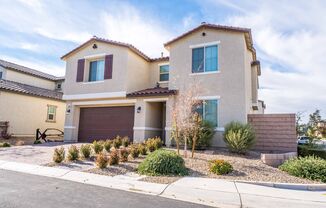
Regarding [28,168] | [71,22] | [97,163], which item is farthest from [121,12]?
[28,168]

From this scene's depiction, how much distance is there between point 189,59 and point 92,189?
36.4 feet

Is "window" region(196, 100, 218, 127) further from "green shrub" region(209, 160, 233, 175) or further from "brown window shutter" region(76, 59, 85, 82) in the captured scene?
"brown window shutter" region(76, 59, 85, 82)

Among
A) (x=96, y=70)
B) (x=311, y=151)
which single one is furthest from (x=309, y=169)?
(x=96, y=70)

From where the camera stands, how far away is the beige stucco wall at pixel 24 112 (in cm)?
1966

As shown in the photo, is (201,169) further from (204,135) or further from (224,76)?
(224,76)

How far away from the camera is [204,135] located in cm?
1344

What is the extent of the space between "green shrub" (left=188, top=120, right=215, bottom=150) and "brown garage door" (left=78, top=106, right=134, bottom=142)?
5.57 m

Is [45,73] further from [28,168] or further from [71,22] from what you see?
[28,168]

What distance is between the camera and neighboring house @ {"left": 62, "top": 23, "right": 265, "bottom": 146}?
47.4 feet

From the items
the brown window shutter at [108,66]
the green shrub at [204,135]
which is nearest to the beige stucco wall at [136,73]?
the brown window shutter at [108,66]

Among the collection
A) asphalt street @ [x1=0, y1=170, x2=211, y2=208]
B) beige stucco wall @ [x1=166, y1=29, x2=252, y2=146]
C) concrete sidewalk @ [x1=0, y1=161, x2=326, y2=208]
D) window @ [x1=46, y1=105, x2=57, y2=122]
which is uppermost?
beige stucco wall @ [x1=166, y1=29, x2=252, y2=146]

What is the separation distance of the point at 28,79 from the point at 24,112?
5.61m

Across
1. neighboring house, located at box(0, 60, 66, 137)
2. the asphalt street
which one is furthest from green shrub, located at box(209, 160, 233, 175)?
neighboring house, located at box(0, 60, 66, 137)

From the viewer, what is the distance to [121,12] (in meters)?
11.5
